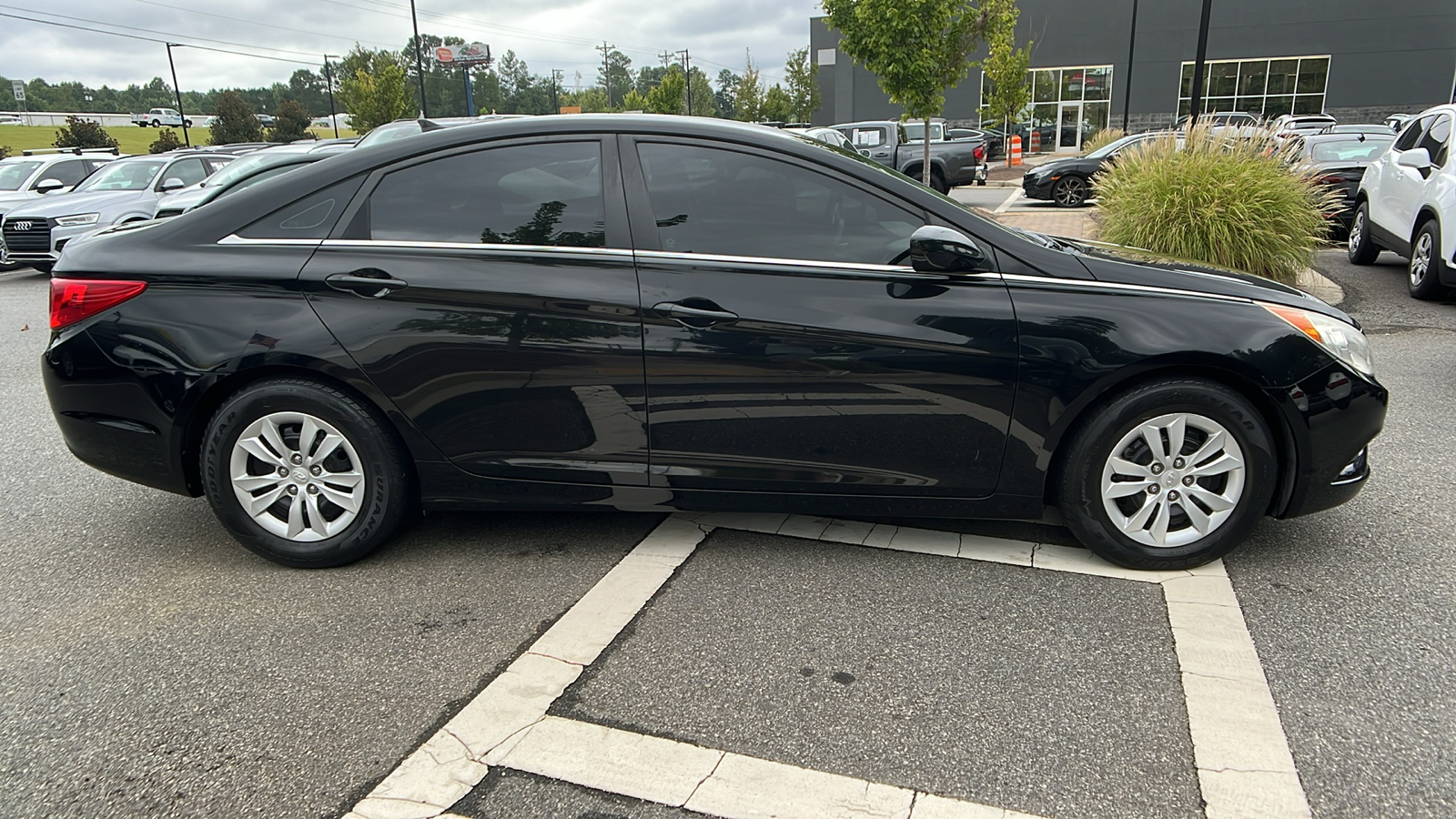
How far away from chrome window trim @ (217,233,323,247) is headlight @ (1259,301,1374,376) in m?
3.46

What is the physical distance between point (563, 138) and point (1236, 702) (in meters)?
2.89

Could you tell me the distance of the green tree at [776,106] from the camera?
203 ft

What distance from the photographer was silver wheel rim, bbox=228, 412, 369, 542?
11.4 ft

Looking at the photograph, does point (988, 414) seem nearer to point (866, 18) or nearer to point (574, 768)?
point (574, 768)

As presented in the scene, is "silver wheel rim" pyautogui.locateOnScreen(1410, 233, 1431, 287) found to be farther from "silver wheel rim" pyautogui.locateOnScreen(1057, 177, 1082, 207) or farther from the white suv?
"silver wheel rim" pyautogui.locateOnScreen(1057, 177, 1082, 207)

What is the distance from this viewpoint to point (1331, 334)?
132 inches

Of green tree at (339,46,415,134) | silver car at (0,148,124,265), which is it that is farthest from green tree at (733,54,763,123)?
silver car at (0,148,124,265)

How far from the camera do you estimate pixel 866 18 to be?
17203 millimetres

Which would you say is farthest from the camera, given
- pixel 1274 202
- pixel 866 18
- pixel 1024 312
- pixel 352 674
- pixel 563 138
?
pixel 866 18

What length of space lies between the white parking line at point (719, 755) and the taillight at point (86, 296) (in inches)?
81.1

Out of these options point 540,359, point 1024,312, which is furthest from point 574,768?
point 1024,312

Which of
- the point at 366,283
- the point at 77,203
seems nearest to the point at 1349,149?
the point at 366,283

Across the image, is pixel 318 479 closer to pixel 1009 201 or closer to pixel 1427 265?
pixel 1427 265

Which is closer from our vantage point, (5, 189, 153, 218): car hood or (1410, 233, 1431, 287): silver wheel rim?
(1410, 233, 1431, 287): silver wheel rim
